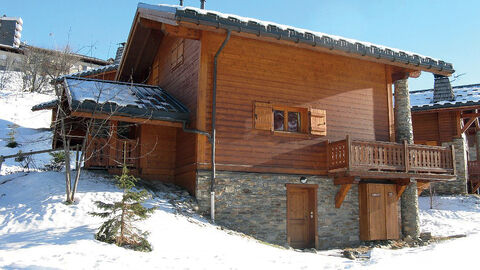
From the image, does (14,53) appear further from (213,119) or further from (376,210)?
(376,210)

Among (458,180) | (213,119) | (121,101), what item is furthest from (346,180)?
(458,180)

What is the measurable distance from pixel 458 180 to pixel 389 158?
36.5 feet

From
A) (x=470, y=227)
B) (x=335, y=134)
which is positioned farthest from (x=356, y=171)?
(x=470, y=227)

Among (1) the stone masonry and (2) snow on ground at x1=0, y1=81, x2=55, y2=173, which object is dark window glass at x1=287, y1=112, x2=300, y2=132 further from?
(2) snow on ground at x1=0, y1=81, x2=55, y2=173

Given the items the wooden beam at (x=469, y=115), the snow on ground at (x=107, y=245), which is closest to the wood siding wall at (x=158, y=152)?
the snow on ground at (x=107, y=245)

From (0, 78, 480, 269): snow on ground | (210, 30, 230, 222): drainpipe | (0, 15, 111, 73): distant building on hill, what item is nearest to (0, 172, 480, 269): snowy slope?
(0, 78, 480, 269): snow on ground

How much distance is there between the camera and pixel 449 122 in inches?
938

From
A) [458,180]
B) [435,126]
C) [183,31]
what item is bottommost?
[458,180]

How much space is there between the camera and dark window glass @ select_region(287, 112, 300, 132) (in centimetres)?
1414

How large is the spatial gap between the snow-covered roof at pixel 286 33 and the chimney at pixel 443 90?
9.04m

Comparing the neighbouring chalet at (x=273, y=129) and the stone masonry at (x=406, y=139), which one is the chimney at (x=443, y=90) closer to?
the neighbouring chalet at (x=273, y=129)

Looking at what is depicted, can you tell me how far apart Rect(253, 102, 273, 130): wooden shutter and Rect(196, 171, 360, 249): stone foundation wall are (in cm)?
143

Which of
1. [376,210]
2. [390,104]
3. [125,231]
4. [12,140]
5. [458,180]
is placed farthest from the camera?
[12,140]

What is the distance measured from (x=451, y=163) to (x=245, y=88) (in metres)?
7.29
